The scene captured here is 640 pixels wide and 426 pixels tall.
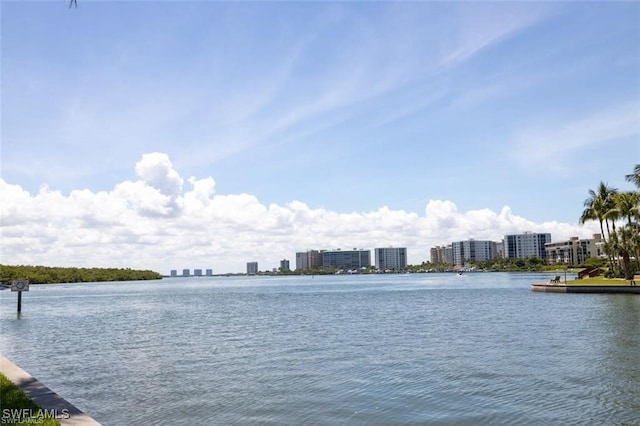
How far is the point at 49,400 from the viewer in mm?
11969

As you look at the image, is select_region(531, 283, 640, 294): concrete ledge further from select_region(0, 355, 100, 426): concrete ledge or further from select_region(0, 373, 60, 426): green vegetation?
select_region(0, 373, 60, 426): green vegetation

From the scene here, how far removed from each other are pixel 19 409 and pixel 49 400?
3.97 feet

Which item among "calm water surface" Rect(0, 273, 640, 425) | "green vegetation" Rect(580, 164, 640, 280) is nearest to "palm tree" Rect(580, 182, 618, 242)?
"green vegetation" Rect(580, 164, 640, 280)

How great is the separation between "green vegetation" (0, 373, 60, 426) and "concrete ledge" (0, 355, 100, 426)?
201mm

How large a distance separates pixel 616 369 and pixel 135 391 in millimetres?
17126

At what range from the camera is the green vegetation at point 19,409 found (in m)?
9.83

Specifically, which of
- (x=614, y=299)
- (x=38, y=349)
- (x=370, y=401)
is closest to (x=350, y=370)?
(x=370, y=401)

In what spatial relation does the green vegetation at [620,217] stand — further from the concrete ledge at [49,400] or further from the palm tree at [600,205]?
the concrete ledge at [49,400]

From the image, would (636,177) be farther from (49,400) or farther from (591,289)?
(49,400)

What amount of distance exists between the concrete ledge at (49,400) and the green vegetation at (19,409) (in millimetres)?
201

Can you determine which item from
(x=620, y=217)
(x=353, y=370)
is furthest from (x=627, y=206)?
(x=353, y=370)

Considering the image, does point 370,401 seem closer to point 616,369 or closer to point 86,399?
point 86,399

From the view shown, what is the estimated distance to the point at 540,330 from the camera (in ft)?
A: 104

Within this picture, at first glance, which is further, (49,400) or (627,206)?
(627,206)
